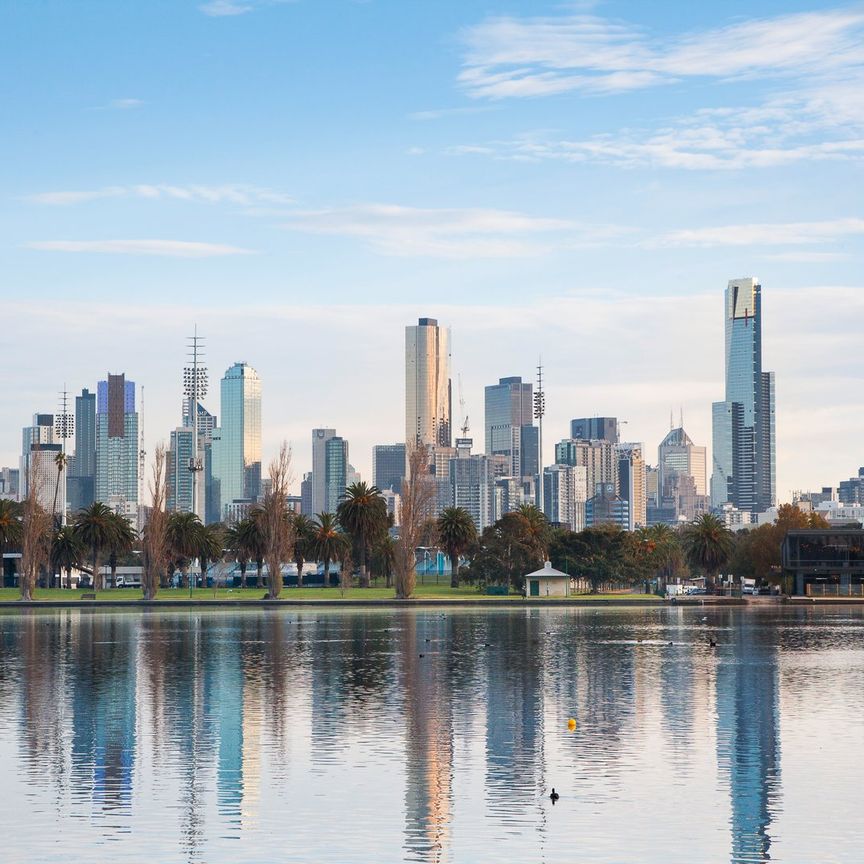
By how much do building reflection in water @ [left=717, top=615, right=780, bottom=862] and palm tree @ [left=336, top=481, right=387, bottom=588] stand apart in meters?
96.1

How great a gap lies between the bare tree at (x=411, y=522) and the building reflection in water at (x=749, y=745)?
7620cm

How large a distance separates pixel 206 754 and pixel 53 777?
442 centimetres

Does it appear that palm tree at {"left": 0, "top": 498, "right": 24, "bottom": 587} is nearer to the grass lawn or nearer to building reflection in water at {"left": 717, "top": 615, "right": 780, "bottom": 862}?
the grass lawn

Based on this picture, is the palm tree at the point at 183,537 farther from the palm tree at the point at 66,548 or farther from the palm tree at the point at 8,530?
the palm tree at the point at 8,530

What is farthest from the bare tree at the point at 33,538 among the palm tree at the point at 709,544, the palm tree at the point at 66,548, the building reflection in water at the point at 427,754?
the building reflection in water at the point at 427,754

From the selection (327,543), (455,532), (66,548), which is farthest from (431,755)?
(327,543)

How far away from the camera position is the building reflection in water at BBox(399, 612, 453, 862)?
26.3 m

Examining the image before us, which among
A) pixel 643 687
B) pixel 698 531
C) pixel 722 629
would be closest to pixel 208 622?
pixel 722 629

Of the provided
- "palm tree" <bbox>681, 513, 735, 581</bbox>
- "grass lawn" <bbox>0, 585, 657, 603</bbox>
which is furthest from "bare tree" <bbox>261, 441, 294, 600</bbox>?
"palm tree" <bbox>681, 513, 735, 581</bbox>

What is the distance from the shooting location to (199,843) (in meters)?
25.7

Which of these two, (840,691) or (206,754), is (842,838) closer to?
(206,754)

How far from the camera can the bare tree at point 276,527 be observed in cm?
14575

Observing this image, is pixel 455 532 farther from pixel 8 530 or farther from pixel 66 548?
pixel 8 530

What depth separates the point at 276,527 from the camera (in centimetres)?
14788
